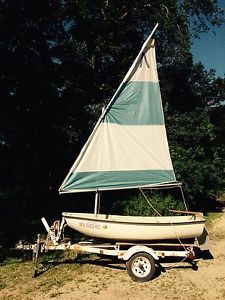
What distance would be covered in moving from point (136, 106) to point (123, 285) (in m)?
5.71

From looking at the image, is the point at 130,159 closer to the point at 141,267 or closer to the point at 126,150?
the point at 126,150

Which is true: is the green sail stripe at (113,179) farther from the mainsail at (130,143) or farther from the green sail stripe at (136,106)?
the green sail stripe at (136,106)

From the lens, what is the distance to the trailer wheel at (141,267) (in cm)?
1097

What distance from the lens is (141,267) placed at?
36.5ft

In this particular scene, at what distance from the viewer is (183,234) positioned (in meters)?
11.4

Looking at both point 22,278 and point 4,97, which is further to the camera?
point 4,97

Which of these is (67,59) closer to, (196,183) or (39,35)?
(39,35)

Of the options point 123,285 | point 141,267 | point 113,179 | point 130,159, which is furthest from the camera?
point 130,159

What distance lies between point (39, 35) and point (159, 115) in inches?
462

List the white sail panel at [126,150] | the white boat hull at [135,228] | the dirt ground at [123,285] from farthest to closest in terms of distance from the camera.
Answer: the white sail panel at [126,150] < the white boat hull at [135,228] < the dirt ground at [123,285]

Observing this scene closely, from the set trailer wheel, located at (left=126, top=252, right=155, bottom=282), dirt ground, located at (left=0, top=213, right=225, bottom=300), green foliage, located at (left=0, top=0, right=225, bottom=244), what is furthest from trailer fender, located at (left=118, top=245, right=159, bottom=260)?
green foliage, located at (left=0, top=0, right=225, bottom=244)

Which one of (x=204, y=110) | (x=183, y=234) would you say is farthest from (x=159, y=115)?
(x=204, y=110)

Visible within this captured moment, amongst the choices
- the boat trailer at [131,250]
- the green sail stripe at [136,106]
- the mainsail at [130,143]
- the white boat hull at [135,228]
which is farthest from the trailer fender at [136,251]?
the green sail stripe at [136,106]

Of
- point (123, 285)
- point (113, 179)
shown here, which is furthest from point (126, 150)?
point (123, 285)
